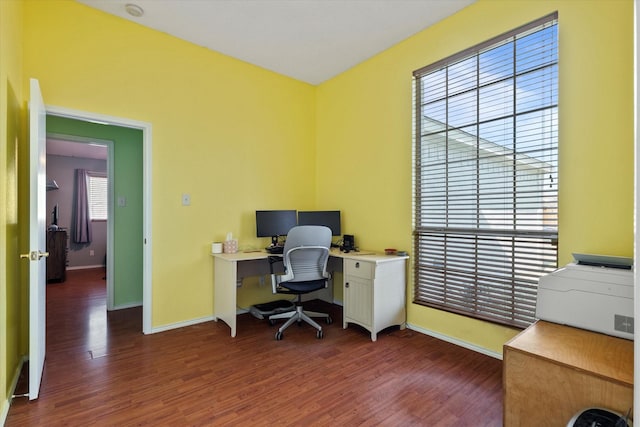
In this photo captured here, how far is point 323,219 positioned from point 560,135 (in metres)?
2.41

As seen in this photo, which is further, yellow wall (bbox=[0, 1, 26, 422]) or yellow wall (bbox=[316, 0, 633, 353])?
yellow wall (bbox=[316, 0, 633, 353])

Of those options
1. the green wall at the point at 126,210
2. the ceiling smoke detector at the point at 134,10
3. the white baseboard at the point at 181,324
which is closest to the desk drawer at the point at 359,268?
the white baseboard at the point at 181,324

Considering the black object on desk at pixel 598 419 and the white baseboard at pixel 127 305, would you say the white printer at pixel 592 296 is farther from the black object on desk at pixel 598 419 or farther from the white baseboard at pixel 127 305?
the white baseboard at pixel 127 305

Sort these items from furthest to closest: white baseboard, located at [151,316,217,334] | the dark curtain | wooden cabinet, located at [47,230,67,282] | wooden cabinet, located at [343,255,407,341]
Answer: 1. the dark curtain
2. wooden cabinet, located at [47,230,67,282]
3. white baseboard, located at [151,316,217,334]
4. wooden cabinet, located at [343,255,407,341]

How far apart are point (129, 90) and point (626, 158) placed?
12.9 ft

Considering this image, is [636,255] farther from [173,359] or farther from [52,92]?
[52,92]

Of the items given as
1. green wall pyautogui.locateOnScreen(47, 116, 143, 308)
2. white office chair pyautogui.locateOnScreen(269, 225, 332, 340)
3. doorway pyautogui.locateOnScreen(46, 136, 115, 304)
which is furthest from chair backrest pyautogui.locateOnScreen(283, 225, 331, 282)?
doorway pyautogui.locateOnScreen(46, 136, 115, 304)

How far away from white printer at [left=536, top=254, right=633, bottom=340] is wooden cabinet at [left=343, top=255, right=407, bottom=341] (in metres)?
1.33

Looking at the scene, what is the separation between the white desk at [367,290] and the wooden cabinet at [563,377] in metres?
1.43

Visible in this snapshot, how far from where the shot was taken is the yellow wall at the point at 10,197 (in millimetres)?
1801

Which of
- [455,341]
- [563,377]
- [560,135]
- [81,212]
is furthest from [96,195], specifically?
[563,377]

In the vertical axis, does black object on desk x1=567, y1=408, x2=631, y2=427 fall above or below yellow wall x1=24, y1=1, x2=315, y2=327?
below

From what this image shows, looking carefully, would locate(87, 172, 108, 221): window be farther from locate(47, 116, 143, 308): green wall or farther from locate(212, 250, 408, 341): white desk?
locate(212, 250, 408, 341): white desk

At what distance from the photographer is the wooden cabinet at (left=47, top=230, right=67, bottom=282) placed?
17.7ft
